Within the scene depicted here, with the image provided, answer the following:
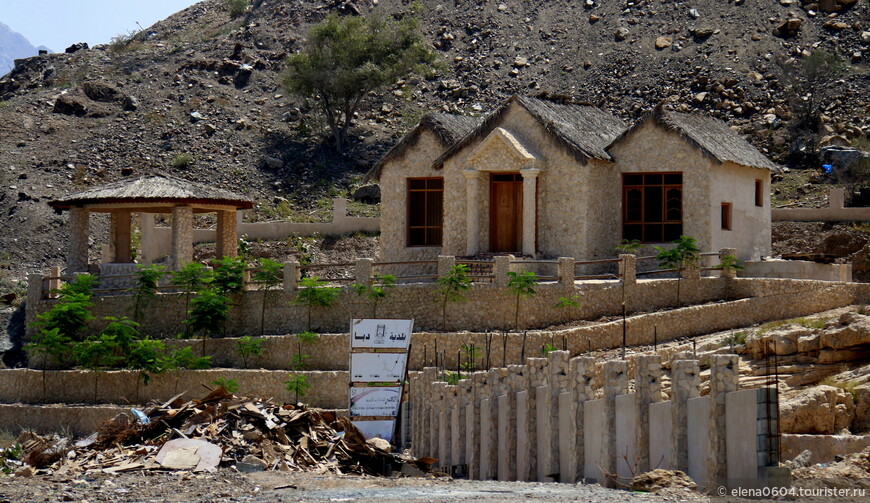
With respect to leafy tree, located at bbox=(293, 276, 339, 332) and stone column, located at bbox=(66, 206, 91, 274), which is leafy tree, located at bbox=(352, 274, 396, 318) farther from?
stone column, located at bbox=(66, 206, 91, 274)

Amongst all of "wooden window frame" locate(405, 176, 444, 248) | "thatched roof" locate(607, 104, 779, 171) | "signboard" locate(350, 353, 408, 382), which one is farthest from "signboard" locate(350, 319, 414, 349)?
"thatched roof" locate(607, 104, 779, 171)

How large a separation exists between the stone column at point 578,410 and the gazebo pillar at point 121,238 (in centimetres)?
2076

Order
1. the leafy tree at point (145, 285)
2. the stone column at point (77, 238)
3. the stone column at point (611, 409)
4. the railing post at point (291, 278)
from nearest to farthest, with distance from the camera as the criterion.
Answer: the stone column at point (611, 409) → the railing post at point (291, 278) → the leafy tree at point (145, 285) → the stone column at point (77, 238)

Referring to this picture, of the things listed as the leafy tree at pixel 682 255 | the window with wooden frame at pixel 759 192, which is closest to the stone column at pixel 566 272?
the leafy tree at pixel 682 255

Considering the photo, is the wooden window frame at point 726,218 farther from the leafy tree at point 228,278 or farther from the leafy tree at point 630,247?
the leafy tree at point 228,278

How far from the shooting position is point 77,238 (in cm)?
3591

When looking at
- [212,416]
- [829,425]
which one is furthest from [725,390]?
[212,416]

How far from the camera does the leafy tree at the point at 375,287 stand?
102 feet

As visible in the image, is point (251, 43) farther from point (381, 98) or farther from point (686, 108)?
point (686, 108)

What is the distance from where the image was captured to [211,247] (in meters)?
46.0

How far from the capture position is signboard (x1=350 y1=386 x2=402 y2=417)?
24.9 m

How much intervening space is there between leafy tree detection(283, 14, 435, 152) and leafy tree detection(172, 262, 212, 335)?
78.9ft

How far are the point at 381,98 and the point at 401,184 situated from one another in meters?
27.3

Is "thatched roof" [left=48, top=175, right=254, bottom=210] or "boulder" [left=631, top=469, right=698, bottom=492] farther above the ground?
"thatched roof" [left=48, top=175, right=254, bottom=210]
